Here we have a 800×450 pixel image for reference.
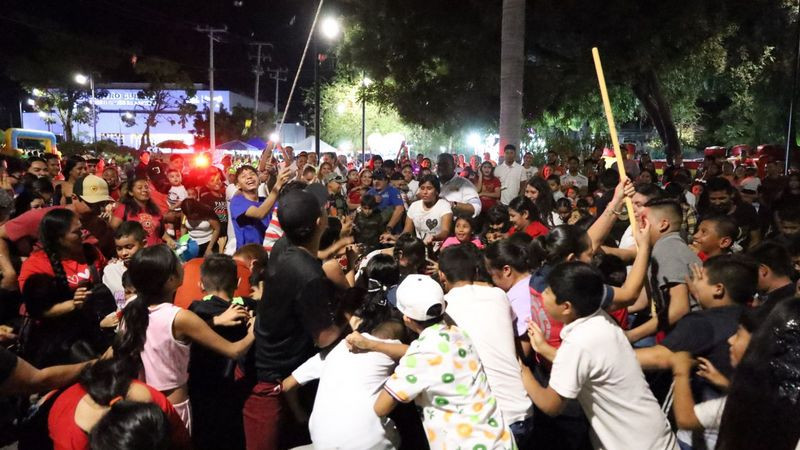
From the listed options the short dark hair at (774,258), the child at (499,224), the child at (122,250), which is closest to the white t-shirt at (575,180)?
the child at (499,224)

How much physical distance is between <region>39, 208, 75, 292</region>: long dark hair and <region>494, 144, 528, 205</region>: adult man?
7568 mm

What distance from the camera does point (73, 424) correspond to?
276 centimetres

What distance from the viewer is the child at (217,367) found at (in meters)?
3.74

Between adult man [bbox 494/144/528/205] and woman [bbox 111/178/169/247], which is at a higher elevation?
adult man [bbox 494/144/528/205]

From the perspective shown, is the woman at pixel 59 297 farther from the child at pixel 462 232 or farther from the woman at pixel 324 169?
the woman at pixel 324 169

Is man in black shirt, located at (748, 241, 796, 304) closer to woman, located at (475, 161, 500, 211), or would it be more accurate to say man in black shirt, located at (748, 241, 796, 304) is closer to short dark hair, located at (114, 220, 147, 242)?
short dark hair, located at (114, 220, 147, 242)

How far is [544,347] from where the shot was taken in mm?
3184

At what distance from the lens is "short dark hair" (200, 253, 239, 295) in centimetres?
404

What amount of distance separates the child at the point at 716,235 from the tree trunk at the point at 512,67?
798cm

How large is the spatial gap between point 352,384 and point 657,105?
1894 centimetres

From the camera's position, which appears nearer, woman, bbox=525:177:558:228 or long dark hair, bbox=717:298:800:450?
long dark hair, bbox=717:298:800:450

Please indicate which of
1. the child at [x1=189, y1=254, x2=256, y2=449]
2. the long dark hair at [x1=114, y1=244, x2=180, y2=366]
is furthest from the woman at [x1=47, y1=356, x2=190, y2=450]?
the child at [x1=189, y1=254, x2=256, y2=449]

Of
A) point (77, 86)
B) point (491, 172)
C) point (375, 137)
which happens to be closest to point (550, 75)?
point (491, 172)

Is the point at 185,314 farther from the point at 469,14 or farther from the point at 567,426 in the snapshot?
the point at 469,14
